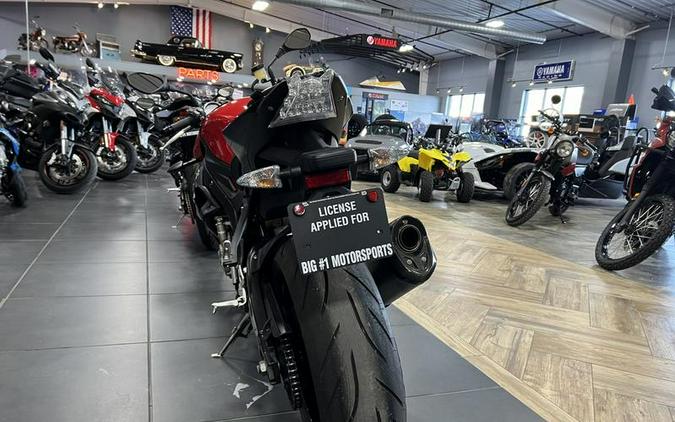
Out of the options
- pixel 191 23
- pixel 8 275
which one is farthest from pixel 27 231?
pixel 191 23

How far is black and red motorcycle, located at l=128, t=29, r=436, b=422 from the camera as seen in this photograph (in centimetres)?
96

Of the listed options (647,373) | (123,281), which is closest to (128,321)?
(123,281)

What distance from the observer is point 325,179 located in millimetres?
1143

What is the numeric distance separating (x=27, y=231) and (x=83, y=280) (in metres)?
1.18

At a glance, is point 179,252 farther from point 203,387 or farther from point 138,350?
point 203,387

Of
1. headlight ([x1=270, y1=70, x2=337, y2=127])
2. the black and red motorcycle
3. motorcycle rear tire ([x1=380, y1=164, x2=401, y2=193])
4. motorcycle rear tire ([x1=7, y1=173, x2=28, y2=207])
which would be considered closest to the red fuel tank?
the black and red motorcycle

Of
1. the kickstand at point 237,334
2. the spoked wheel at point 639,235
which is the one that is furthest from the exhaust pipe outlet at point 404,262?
the spoked wheel at point 639,235

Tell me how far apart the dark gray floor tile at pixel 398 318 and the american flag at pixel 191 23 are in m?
18.3

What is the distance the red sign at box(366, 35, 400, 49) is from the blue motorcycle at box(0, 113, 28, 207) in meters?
12.0

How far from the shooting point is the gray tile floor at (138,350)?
144cm

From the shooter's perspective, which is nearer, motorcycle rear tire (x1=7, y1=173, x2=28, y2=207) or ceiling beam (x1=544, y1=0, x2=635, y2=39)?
motorcycle rear tire (x1=7, y1=173, x2=28, y2=207)

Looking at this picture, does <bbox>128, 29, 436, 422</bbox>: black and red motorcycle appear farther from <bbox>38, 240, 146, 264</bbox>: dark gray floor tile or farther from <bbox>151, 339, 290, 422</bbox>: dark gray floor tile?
<bbox>38, 240, 146, 264</bbox>: dark gray floor tile

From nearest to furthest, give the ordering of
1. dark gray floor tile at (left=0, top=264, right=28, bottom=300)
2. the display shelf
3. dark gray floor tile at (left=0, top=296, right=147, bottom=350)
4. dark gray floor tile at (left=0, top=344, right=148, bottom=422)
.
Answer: dark gray floor tile at (left=0, top=344, right=148, bottom=422), dark gray floor tile at (left=0, top=296, right=147, bottom=350), dark gray floor tile at (left=0, top=264, right=28, bottom=300), the display shelf

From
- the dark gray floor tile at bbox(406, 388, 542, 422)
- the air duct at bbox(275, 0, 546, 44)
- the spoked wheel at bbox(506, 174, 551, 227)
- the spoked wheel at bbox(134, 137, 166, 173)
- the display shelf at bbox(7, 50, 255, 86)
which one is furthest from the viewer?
the display shelf at bbox(7, 50, 255, 86)
